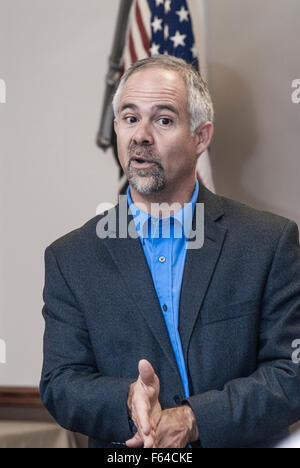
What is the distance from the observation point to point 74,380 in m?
1.53

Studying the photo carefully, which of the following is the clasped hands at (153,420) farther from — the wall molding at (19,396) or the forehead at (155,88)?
the wall molding at (19,396)

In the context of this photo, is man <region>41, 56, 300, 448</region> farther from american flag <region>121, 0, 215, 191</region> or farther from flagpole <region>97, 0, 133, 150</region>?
flagpole <region>97, 0, 133, 150</region>

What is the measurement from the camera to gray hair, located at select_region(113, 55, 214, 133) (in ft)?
5.66

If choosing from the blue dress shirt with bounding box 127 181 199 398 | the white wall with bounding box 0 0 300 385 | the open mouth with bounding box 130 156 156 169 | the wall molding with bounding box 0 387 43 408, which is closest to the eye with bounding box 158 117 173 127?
the open mouth with bounding box 130 156 156 169

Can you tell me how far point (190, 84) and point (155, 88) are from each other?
117 millimetres

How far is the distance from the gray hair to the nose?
0.48ft

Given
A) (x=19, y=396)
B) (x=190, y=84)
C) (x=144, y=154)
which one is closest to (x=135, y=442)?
(x=144, y=154)

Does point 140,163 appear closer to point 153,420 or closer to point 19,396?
point 153,420

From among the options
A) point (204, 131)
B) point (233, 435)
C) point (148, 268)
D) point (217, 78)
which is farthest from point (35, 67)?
point (233, 435)

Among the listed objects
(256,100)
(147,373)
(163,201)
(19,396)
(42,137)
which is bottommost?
(19,396)

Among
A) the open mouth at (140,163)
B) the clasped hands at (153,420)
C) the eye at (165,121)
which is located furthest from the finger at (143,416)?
the eye at (165,121)

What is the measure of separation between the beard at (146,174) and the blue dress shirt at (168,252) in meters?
0.09

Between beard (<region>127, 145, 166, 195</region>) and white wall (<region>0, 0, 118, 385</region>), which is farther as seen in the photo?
white wall (<region>0, 0, 118, 385</region>)
